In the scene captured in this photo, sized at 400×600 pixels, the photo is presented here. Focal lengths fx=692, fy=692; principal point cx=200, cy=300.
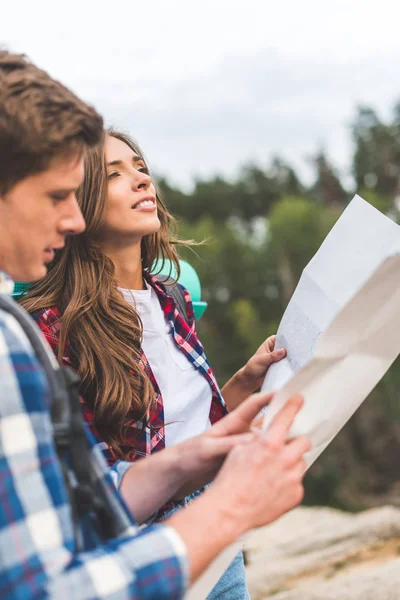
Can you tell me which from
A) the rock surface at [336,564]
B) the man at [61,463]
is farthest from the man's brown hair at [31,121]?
the rock surface at [336,564]

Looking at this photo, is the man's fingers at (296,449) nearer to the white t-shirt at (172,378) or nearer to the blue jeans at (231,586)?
the white t-shirt at (172,378)

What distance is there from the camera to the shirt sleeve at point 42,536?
835 mm

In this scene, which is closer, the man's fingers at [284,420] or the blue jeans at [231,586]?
the man's fingers at [284,420]

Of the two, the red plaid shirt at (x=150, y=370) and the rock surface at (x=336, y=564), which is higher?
the red plaid shirt at (x=150, y=370)

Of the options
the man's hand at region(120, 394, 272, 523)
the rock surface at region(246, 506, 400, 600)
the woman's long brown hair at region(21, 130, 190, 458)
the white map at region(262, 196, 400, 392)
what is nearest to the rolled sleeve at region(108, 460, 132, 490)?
the man's hand at region(120, 394, 272, 523)

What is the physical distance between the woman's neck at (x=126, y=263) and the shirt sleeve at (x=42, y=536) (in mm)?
1047

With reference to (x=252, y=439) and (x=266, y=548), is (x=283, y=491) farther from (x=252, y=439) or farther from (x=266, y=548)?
(x=266, y=548)

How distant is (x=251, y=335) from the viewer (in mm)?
25469

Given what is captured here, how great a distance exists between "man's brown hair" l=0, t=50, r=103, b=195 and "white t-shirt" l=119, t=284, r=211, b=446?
89 centimetres

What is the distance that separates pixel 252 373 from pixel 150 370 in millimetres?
274

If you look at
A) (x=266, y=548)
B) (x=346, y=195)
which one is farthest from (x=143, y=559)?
(x=346, y=195)

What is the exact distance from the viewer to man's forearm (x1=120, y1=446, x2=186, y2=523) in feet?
4.21

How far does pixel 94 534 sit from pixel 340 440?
82.7 ft

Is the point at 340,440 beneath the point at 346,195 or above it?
beneath
